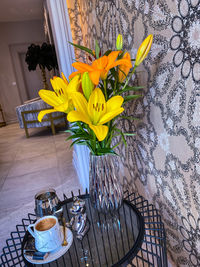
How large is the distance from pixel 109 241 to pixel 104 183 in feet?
0.68

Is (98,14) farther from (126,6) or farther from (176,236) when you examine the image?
(176,236)

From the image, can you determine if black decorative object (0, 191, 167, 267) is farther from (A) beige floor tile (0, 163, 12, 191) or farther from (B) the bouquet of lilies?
(A) beige floor tile (0, 163, 12, 191)

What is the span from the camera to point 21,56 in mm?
6141

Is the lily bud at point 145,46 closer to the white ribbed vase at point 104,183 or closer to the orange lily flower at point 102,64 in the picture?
the orange lily flower at point 102,64

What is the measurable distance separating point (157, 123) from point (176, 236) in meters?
0.49

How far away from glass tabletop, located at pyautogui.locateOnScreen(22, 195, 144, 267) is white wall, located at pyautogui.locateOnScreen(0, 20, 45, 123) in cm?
596

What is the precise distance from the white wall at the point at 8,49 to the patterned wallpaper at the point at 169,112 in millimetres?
5633

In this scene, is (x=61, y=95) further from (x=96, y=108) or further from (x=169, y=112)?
(x=169, y=112)

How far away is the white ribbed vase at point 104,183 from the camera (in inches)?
29.3

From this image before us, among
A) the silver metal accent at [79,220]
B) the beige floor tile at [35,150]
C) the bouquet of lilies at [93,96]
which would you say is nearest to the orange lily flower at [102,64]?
the bouquet of lilies at [93,96]

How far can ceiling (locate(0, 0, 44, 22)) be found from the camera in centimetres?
452

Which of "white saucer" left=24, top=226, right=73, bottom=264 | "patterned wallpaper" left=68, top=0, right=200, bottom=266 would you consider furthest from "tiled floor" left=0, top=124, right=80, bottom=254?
"patterned wallpaper" left=68, top=0, right=200, bottom=266

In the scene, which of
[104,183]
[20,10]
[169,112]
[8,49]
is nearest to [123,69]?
[169,112]

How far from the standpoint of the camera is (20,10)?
499 cm
